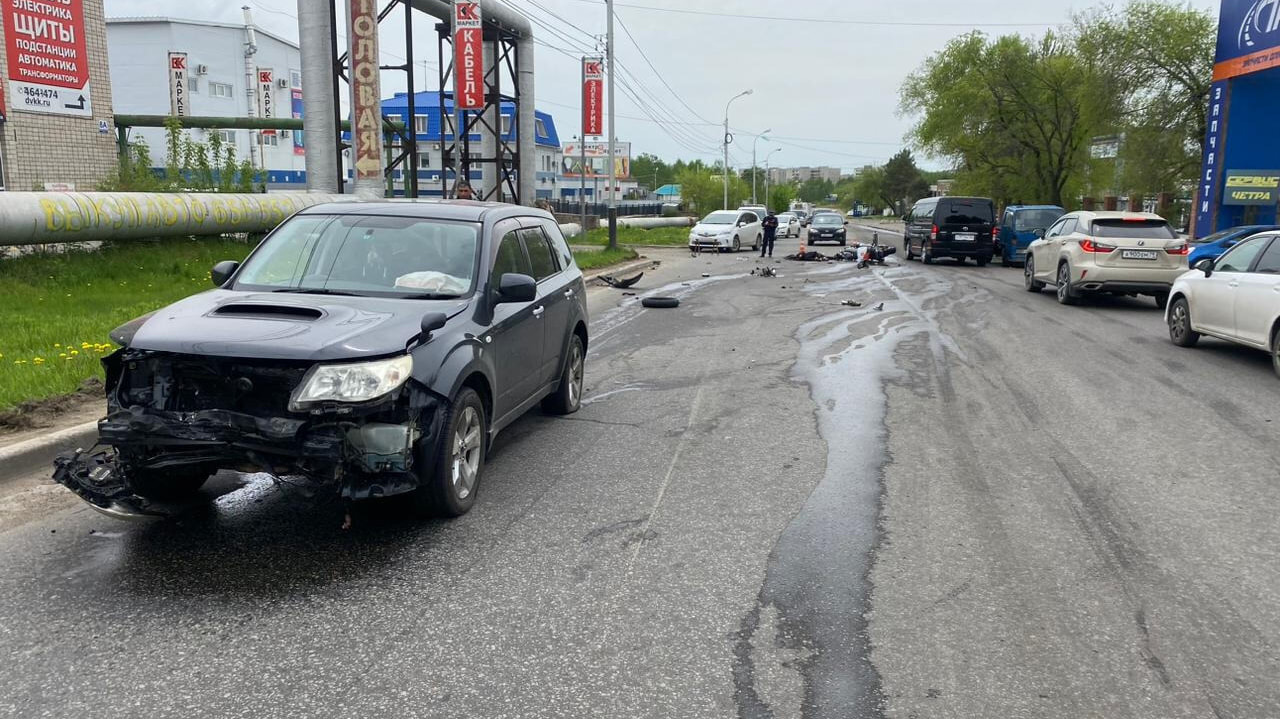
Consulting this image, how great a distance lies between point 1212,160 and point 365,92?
978 inches

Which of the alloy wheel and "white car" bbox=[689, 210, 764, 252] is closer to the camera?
the alloy wheel

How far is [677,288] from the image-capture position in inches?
810

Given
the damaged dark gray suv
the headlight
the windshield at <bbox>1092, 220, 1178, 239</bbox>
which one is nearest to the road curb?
the damaged dark gray suv

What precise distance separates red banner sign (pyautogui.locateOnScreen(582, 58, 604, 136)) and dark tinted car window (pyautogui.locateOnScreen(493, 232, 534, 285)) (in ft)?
94.4

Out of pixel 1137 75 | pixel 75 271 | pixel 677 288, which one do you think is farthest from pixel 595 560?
pixel 1137 75

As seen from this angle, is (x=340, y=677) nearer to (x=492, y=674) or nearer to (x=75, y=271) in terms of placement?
(x=492, y=674)

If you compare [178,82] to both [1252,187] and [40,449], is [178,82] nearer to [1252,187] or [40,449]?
[1252,187]

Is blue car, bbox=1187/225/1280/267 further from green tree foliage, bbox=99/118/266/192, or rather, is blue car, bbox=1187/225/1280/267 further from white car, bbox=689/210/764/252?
green tree foliage, bbox=99/118/266/192

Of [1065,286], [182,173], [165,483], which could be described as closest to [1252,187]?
[1065,286]

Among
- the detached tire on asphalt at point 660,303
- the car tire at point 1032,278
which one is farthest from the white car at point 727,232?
the detached tire on asphalt at point 660,303

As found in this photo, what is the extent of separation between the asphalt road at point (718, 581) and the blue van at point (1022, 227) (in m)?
20.6

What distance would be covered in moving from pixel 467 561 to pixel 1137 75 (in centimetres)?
4039

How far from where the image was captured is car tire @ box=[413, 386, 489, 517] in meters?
4.93

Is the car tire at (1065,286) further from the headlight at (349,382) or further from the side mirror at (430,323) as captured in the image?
the headlight at (349,382)
